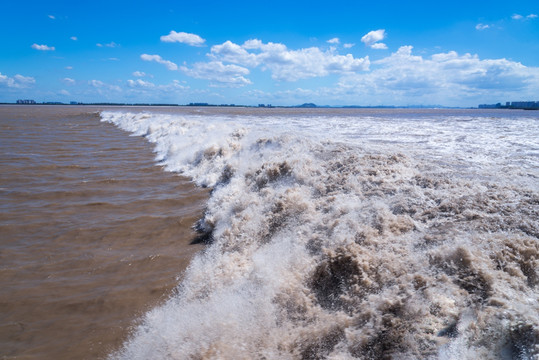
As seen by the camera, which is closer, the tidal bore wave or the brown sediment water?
→ the tidal bore wave

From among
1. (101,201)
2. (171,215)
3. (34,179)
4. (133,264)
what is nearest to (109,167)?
(34,179)

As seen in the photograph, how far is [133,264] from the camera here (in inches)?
183

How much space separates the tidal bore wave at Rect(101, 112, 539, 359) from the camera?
2482 mm

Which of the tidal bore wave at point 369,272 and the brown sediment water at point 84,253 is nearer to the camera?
the tidal bore wave at point 369,272

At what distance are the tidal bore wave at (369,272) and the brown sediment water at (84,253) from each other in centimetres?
43

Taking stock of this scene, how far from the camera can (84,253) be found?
4895mm

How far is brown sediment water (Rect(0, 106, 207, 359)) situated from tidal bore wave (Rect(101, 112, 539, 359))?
0.43m

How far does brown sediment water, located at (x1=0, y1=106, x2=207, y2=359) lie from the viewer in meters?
3.33

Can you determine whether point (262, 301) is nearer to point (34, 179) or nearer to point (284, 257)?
point (284, 257)

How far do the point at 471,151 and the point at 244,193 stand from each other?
235 inches

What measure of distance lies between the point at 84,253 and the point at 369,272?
4411 millimetres

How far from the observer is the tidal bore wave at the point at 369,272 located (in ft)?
8.14

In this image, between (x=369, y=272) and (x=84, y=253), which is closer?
(x=369, y=272)

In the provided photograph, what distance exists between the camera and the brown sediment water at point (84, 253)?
131 inches
